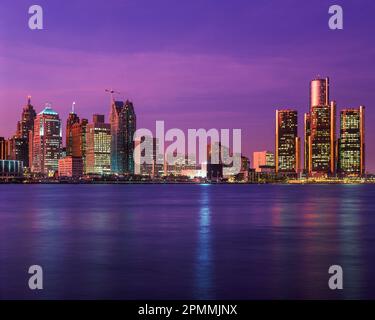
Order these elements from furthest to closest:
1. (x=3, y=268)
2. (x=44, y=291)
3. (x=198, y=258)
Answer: (x=198, y=258) → (x=3, y=268) → (x=44, y=291)

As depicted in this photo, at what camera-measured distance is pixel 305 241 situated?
37469 mm

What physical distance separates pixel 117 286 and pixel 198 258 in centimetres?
849

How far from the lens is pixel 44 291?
21.1 metres

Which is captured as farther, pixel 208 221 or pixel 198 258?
pixel 208 221
